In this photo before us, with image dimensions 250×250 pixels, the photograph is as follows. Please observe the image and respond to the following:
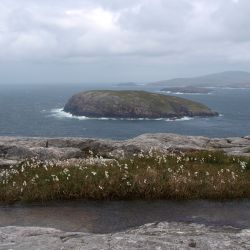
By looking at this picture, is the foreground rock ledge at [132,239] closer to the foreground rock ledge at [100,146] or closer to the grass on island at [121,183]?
the grass on island at [121,183]

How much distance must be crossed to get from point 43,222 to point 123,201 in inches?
111

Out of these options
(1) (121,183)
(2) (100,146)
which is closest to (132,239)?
(1) (121,183)

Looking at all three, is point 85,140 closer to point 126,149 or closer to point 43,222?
point 126,149

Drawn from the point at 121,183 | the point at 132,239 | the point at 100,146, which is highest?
the point at 132,239

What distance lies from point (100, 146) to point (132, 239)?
14275 mm

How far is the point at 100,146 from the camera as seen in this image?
22.0 m

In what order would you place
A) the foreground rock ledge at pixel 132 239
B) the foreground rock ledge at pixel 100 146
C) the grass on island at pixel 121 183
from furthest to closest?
the foreground rock ledge at pixel 100 146 < the grass on island at pixel 121 183 < the foreground rock ledge at pixel 132 239

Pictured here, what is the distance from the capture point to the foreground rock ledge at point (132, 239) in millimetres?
7480

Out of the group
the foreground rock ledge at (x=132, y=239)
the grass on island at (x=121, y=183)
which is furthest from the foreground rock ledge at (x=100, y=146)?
the foreground rock ledge at (x=132, y=239)

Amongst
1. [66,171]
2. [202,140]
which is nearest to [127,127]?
[202,140]

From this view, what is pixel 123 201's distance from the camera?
1239 cm

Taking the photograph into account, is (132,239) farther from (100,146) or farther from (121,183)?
(100,146)

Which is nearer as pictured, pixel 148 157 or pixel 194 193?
pixel 194 193

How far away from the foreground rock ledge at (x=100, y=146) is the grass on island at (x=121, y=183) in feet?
9.82
